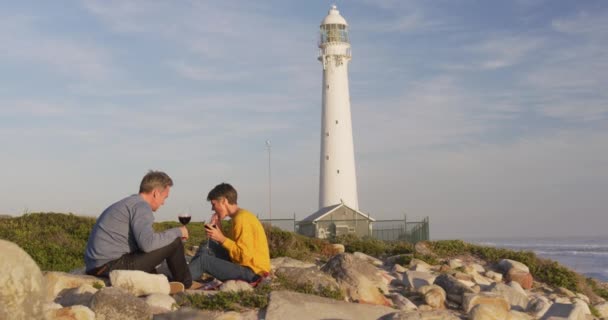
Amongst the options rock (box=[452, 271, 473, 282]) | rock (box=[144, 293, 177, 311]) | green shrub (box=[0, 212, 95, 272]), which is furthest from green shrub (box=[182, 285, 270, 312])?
rock (box=[452, 271, 473, 282])

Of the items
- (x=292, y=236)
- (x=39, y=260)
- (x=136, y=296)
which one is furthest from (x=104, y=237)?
(x=292, y=236)

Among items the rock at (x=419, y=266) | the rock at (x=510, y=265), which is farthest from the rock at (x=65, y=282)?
the rock at (x=510, y=265)

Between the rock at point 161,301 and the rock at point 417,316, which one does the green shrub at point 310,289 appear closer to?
the rock at point 417,316

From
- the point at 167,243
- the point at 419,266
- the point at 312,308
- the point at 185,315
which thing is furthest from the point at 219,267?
the point at 419,266

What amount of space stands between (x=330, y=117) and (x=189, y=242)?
21.4 meters

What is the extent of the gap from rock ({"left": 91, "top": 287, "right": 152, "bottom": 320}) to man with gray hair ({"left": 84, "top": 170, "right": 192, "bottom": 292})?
984 millimetres

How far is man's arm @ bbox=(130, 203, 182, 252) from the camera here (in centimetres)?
898

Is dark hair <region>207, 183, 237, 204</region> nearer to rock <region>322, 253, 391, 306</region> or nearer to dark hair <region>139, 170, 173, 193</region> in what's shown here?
dark hair <region>139, 170, 173, 193</region>

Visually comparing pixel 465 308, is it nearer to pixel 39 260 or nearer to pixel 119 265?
pixel 119 265

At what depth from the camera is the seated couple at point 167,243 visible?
9.11m

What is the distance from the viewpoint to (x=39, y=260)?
46.0 ft

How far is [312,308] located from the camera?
8914 millimetres

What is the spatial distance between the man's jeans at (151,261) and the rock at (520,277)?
27.0 feet

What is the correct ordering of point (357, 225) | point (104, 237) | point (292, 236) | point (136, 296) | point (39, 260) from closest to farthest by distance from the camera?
point (136, 296)
point (104, 237)
point (39, 260)
point (292, 236)
point (357, 225)
